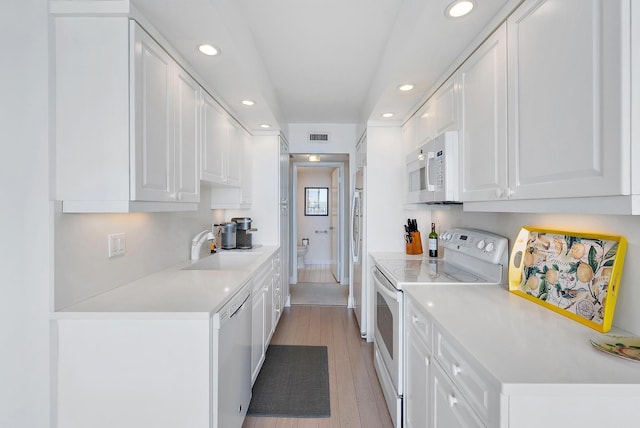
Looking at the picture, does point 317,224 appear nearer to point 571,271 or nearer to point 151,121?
point 151,121

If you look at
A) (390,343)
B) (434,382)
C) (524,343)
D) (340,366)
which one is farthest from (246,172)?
(524,343)

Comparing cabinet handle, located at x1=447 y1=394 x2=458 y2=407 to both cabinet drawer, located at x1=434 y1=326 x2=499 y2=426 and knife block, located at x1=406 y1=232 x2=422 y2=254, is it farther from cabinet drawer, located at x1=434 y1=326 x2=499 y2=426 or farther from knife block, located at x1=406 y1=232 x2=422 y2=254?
knife block, located at x1=406 y1=232 x2=422 y2=254

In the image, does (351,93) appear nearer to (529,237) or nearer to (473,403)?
(529,237)

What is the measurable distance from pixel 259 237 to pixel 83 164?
2423 millimetres

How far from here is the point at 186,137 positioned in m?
1.93

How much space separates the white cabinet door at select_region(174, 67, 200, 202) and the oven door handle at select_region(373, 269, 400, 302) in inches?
53.8

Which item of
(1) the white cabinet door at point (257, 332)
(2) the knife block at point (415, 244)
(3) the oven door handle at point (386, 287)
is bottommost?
(1) the white cabinet door at point (257, 332)

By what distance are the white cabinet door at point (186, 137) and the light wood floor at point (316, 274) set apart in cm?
393

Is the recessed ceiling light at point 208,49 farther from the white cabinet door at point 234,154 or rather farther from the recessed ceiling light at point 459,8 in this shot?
the recessed ceiling light at point 459,8

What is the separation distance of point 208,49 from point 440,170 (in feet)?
4.99

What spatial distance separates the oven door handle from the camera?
6.07ft

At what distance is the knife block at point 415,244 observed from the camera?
9.56 feet

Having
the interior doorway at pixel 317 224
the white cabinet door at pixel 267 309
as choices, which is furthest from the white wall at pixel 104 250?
the interior doorway at pixel 317 224

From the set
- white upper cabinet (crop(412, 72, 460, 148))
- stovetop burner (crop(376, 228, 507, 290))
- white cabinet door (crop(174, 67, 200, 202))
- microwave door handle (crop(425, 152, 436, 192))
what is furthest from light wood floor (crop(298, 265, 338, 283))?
white cabinet door (crop(174, 67, 200, 202))
